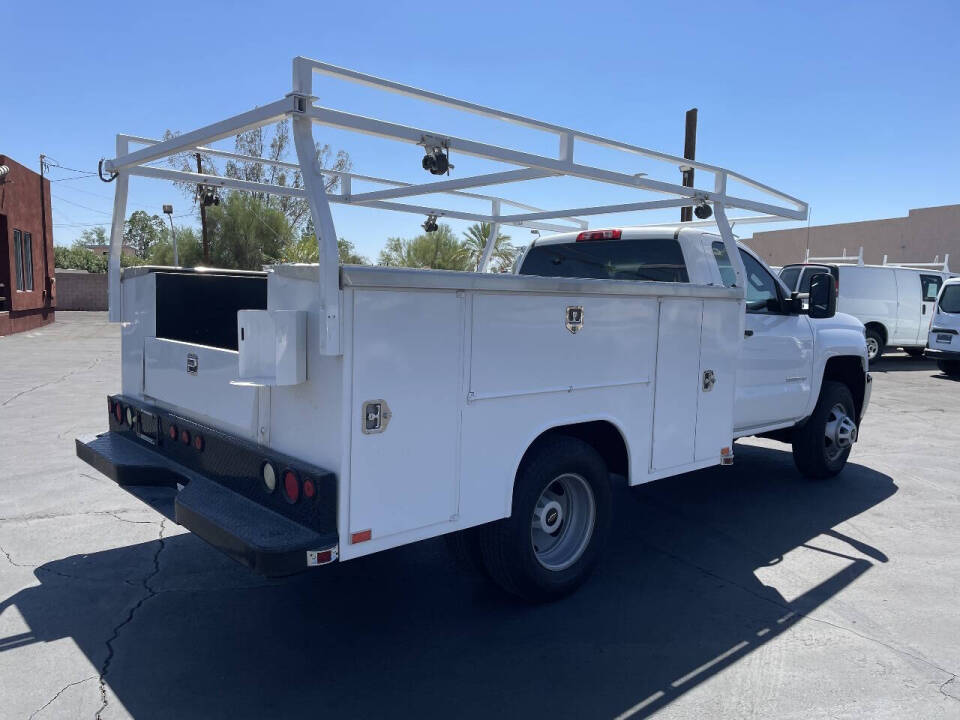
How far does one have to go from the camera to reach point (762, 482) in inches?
260

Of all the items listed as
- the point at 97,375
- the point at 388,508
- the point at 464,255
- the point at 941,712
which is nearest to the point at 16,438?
the point at 97,375

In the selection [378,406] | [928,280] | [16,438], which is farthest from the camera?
[928,280]

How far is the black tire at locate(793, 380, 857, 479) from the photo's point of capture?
6.23 meters

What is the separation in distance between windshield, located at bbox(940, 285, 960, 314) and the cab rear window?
1251 centimetres

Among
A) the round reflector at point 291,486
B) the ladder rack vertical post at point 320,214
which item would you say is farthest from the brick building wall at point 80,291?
the ladder rack vertical post at point 320,214

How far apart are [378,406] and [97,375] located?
1117 cm

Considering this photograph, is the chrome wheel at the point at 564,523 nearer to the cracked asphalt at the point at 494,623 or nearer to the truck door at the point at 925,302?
the cracked asphalt at the point at 494,623

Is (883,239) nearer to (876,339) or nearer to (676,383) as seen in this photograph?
(876,339)

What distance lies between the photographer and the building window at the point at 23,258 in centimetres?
2077

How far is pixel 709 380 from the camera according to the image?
4.53 meters

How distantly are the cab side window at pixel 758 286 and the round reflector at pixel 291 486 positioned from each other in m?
3.43

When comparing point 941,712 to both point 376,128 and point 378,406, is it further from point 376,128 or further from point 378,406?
point 376,128

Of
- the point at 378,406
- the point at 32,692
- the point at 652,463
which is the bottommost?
the point at 32,692

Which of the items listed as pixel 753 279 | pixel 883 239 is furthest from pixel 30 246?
pixel 883 239
